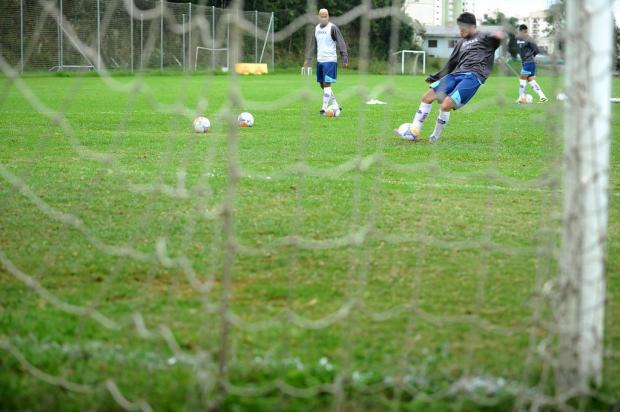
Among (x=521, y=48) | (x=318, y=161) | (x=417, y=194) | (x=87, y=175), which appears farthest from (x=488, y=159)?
(x=521, y=48)

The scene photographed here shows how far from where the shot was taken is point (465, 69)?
10.5 m

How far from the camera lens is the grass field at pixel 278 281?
3152mm

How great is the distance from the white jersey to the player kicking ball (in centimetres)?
447

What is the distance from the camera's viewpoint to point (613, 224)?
19.1 ft

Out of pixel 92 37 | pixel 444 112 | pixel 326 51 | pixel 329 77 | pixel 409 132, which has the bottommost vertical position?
pixel 409 132

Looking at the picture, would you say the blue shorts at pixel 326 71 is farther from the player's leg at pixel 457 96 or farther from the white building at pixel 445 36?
the player's leg at pixel 457 96

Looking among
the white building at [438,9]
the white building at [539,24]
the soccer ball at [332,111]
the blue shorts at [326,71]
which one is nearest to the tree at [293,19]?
the blue shorts at [326,71]

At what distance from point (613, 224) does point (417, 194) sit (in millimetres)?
1537

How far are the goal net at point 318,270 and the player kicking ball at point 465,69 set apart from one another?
1450 mm

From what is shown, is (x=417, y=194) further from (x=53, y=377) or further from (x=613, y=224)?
(x=53, y=377)

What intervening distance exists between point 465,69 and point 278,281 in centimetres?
664

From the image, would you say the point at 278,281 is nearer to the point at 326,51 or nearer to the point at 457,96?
the point at 457,96

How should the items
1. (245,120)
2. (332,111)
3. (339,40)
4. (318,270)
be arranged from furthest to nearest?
1. (339,40)
2. (332,111)
3. (245,120)
4. (318,270)

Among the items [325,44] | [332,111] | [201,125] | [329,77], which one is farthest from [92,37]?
Answer: [201,125]
